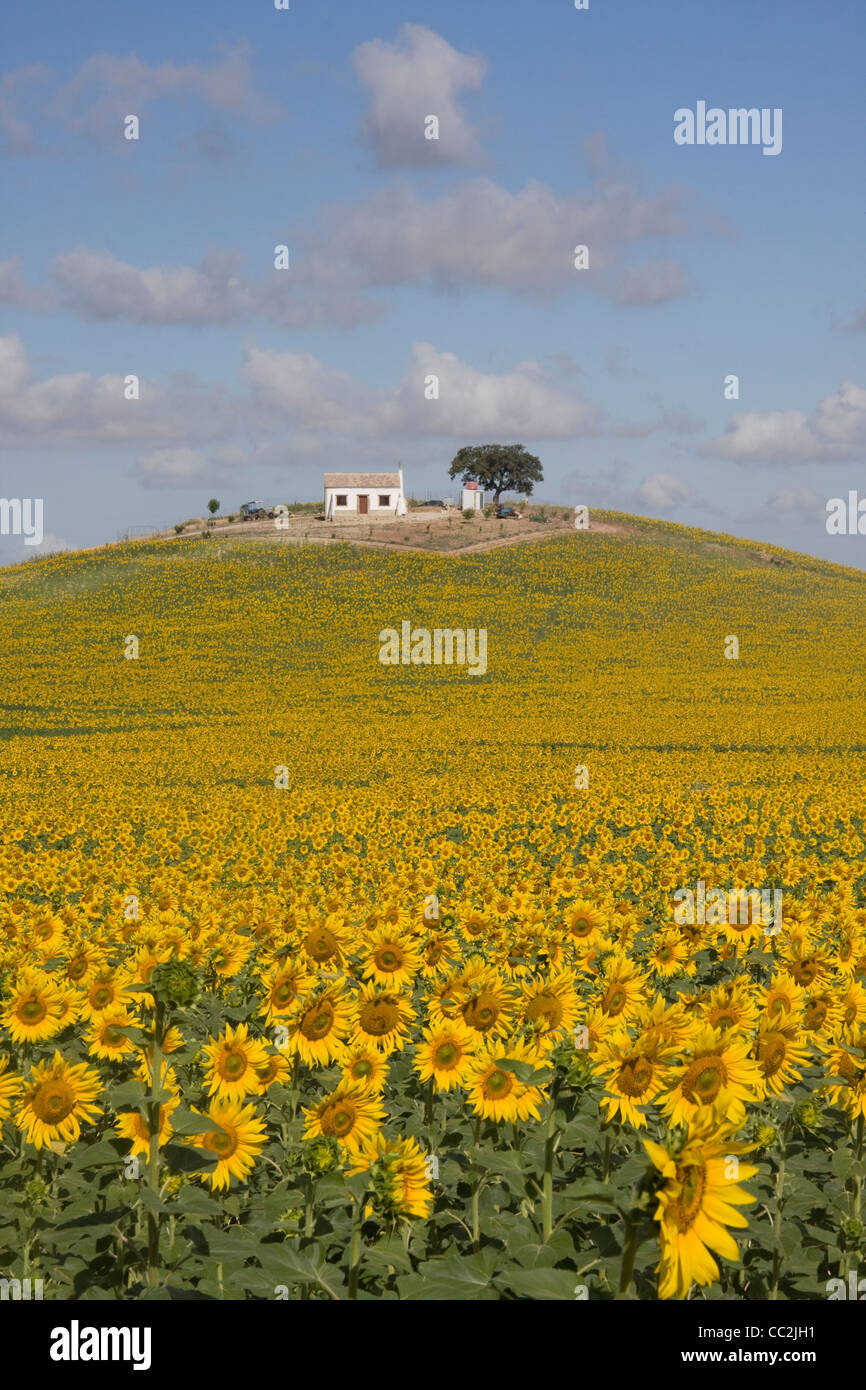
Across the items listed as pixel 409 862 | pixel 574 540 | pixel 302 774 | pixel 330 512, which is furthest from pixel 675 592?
pixel 409 862

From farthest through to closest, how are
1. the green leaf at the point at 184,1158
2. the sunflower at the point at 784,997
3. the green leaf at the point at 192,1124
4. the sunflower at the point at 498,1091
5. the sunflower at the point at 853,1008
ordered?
the sunflower at the point at 853,1008 < the sunflower at the point at 784,997 < the sunflower at the point at 498,1091 < the green leaf at the point at 184,1158 < the green leaf at the point at 192,1124

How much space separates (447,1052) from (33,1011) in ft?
7.06

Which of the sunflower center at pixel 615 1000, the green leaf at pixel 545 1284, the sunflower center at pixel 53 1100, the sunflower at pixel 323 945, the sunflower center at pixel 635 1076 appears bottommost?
the green leaf at pixel 545 1284

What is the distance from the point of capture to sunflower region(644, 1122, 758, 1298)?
91.7 inches

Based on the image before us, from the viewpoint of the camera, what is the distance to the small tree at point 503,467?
4732 inches

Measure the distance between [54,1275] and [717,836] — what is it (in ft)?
49.0

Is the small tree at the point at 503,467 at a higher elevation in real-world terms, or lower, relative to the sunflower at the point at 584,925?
higher

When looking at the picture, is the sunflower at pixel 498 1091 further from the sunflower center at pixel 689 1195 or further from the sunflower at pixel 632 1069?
the sunflower center at pixel 689 1195

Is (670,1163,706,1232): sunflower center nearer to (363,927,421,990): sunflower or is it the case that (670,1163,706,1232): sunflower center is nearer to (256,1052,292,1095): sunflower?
(256,1052,292,1095): sunflower

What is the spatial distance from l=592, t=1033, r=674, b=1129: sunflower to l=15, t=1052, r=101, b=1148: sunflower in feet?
7.28

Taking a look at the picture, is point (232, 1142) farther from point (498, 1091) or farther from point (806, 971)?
point (806, 971)

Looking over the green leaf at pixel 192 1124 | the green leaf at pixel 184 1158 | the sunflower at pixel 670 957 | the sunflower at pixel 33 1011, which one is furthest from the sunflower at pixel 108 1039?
the sunflower at pixel 670 957

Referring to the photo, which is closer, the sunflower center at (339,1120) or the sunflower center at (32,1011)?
the sunflower center at (339,1120)

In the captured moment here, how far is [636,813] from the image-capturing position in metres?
19.1
